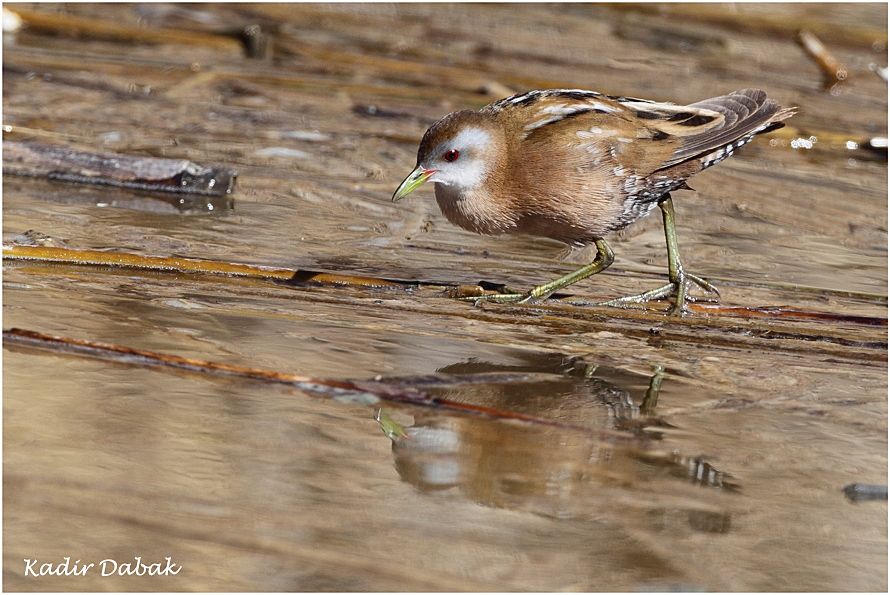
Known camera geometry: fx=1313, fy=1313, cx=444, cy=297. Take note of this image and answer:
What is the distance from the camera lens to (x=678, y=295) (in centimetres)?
406

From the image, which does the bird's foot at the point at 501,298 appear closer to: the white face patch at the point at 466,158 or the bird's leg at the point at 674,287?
the bird's leg at the point at 674,287

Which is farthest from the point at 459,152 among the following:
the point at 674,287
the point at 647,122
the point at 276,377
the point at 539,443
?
the point at 539,443

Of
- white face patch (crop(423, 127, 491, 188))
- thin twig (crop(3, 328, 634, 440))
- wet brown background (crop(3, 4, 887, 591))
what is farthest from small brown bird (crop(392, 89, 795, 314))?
thin twig (crop(3, 328, 634, 440))

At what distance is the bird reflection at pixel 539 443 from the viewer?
2686mm

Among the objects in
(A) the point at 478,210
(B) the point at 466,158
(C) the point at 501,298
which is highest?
(B) the point at 466,158

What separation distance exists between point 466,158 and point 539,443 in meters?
1.40

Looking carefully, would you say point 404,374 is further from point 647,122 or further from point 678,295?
point 647,122

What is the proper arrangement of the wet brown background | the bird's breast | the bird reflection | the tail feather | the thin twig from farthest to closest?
the tail feather < the bird's breast < the thin twig < the bird reflection < the wet brown background

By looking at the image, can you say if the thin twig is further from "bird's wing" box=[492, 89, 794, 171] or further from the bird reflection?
"bird's wing" box=[492, 89, 794, 171]

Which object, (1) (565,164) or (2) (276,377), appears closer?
(2) (276,377)

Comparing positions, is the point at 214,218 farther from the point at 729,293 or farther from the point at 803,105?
the point at 803,105

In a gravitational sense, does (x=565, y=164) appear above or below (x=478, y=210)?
above

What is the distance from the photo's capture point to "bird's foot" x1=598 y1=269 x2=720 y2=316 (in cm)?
403

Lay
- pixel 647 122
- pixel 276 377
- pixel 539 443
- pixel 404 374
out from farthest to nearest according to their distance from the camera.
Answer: pixel 647 122 < pixel 404 374 < pixel 276 377 < pixel 539 443
